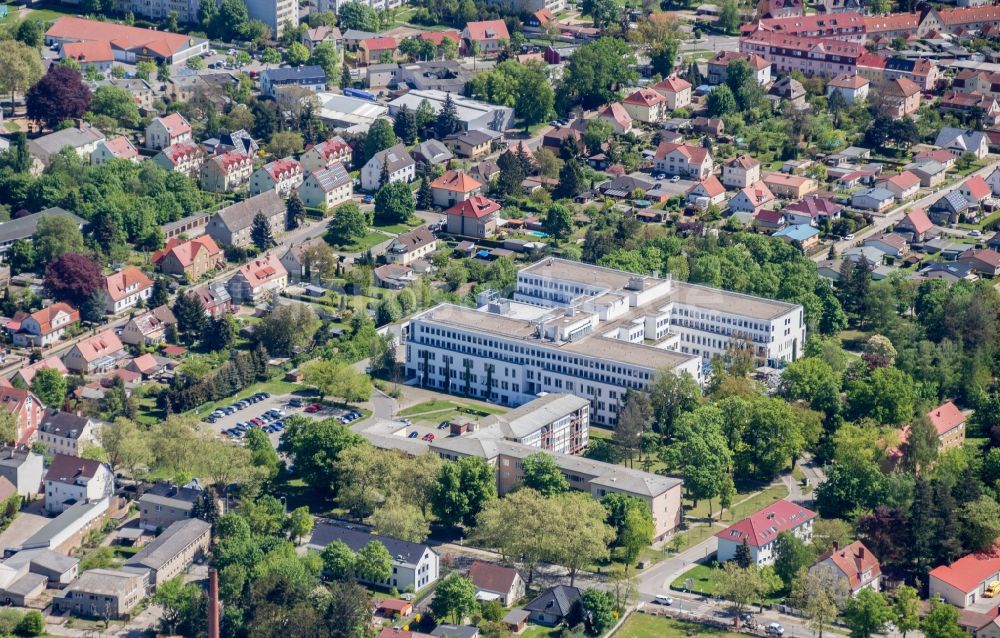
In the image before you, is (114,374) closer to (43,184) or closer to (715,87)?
(43,184)

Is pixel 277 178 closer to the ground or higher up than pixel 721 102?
closer to the ground

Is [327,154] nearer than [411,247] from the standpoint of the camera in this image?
No

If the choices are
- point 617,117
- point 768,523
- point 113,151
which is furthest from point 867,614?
point 617,117

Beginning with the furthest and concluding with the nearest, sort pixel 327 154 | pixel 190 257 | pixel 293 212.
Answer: pixel 327 154 → pixel 293 212 → pixel 190 257

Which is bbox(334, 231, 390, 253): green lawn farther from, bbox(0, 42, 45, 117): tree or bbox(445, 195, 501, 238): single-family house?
bbox(0, 42, 45, 117): tree

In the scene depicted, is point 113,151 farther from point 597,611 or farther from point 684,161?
point 597,611

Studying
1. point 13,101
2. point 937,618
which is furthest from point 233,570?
point 13,101
